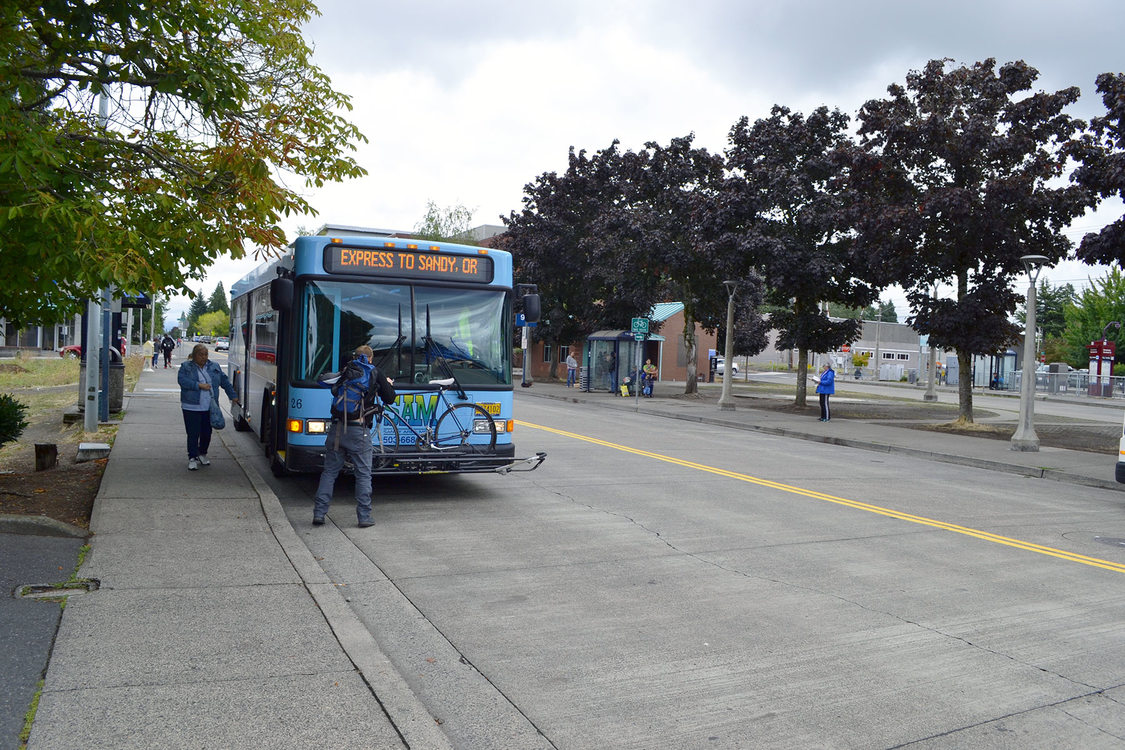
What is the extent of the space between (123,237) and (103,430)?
980 cm

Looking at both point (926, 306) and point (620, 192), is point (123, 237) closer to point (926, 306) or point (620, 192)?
point (926, 306)

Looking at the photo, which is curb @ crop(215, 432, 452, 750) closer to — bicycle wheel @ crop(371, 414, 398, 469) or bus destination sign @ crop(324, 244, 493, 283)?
bicycle wheel @ crop(371, 414, 398, 469)

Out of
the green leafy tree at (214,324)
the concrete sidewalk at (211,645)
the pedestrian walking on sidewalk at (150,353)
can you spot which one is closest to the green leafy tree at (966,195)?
the concrete sidewalk at (211,645)

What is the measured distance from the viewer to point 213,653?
4.85 meters

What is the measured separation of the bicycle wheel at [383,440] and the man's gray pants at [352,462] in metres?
0.64

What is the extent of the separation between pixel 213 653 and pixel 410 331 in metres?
5.51

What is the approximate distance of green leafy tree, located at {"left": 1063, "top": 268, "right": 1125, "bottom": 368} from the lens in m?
62.6

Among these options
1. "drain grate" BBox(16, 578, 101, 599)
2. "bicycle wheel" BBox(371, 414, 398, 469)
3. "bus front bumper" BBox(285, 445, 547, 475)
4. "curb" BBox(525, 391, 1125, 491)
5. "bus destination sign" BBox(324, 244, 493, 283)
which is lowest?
"curb" BBox(525, 391, 1125, 491)

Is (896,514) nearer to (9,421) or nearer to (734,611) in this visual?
(734,611)

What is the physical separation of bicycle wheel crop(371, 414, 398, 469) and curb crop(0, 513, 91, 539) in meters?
2.95

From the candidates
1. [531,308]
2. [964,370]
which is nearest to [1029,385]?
[964,370]

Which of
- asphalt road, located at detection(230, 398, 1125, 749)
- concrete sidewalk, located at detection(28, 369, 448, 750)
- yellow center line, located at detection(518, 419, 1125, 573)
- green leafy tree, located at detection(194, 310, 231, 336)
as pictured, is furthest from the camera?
green leafy tree, located at detection(194, 310, 231, 336)

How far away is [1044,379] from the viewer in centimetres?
5322

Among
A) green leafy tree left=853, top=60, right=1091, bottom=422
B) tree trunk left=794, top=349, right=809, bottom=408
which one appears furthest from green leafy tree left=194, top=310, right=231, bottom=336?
green leafy tree left=853, top=60, right=1091, bottom=422
